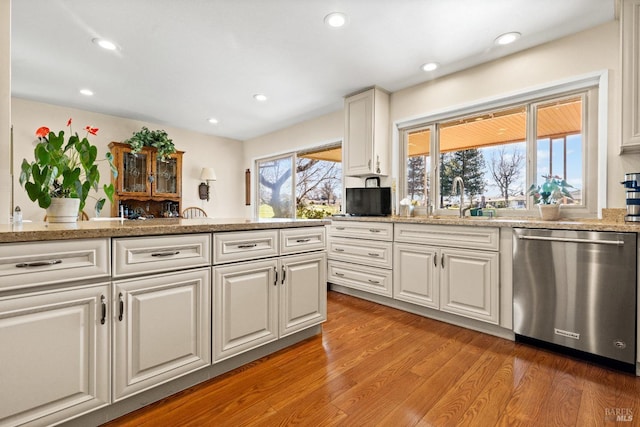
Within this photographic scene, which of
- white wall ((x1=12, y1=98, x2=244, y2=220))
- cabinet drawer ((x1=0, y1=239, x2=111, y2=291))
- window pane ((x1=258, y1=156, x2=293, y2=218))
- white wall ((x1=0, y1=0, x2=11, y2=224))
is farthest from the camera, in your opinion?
window pane ((x1=258, y1=156, x2=293, y2=218))

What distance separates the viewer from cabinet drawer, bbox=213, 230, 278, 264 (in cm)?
168

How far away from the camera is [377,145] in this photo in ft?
11.5

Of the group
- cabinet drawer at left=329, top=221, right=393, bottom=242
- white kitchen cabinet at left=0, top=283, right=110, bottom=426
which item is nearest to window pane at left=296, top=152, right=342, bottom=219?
cabinet drawer at left=329, top=221, right=393, bottom=242

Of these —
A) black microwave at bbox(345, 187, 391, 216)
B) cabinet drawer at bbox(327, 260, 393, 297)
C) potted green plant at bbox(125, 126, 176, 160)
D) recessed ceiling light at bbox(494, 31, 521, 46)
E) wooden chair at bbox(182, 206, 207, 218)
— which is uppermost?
recessed ceiling light at bbox(494, 31, 521, 46)

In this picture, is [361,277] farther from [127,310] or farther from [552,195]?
[127,310]

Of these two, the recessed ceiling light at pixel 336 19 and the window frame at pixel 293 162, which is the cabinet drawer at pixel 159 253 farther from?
the window frame at pixel 293 162

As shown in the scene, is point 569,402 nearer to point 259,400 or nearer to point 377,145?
point 259,400

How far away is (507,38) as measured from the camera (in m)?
2.47

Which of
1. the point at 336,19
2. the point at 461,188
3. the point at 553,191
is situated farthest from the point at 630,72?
the point at 336,19

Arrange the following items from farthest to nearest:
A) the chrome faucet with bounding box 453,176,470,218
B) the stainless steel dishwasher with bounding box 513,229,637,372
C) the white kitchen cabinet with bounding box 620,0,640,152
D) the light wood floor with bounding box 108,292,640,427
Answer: the chrome faucet with bounding box 453,176,470,218, the white kitchen cabinet with bounding box 620,0,640,152, the stainless steel dishwasher with bounding box 513,229,637,372, the light wood floor with bounding box 108,292,640,427

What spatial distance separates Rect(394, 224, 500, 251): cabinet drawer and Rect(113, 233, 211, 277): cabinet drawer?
1.86 meters

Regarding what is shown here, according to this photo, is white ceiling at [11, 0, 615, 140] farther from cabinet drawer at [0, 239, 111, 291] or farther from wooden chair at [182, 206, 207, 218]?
wooden chair at [182, 206, 207, 218]

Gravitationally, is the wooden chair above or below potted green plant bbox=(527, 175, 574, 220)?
below

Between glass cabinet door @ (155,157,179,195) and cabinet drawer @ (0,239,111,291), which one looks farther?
glass cabinet door @ (155,157,179,195)
